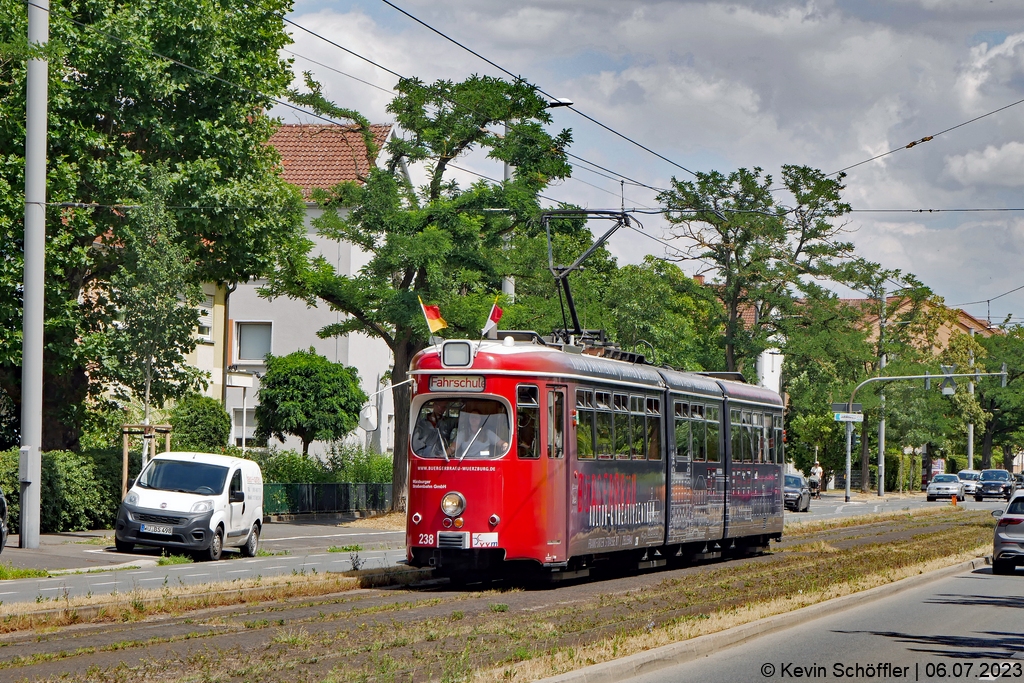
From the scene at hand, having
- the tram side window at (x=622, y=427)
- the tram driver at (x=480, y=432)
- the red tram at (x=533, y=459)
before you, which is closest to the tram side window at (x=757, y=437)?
the red tram at (x=533, y=459)

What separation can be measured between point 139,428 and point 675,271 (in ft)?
119

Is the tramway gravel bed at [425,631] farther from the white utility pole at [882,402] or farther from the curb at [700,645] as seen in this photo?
the white utility pole at [882,402]

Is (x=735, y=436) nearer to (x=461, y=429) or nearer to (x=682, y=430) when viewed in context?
(x=682, y=430)

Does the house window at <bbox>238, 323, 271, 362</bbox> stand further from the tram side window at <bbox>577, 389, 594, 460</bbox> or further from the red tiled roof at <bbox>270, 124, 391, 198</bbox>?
the tram side window at <bbox>577, 389, 594, 460</bbox>

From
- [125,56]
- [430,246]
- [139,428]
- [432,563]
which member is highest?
[125,56]

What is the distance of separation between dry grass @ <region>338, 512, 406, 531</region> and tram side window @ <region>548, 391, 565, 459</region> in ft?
52.4

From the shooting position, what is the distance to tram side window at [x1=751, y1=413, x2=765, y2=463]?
90.3ft

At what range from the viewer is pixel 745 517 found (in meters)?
26.9

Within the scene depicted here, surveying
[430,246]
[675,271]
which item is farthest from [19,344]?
[675,271]

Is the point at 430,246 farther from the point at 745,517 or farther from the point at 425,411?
the point at 425,411

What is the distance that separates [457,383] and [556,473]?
5.75 ft

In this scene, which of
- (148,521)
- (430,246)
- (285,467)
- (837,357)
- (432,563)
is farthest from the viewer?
(837,357)

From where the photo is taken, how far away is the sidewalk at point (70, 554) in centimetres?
2202

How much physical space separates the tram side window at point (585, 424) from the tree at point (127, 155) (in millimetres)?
11947
